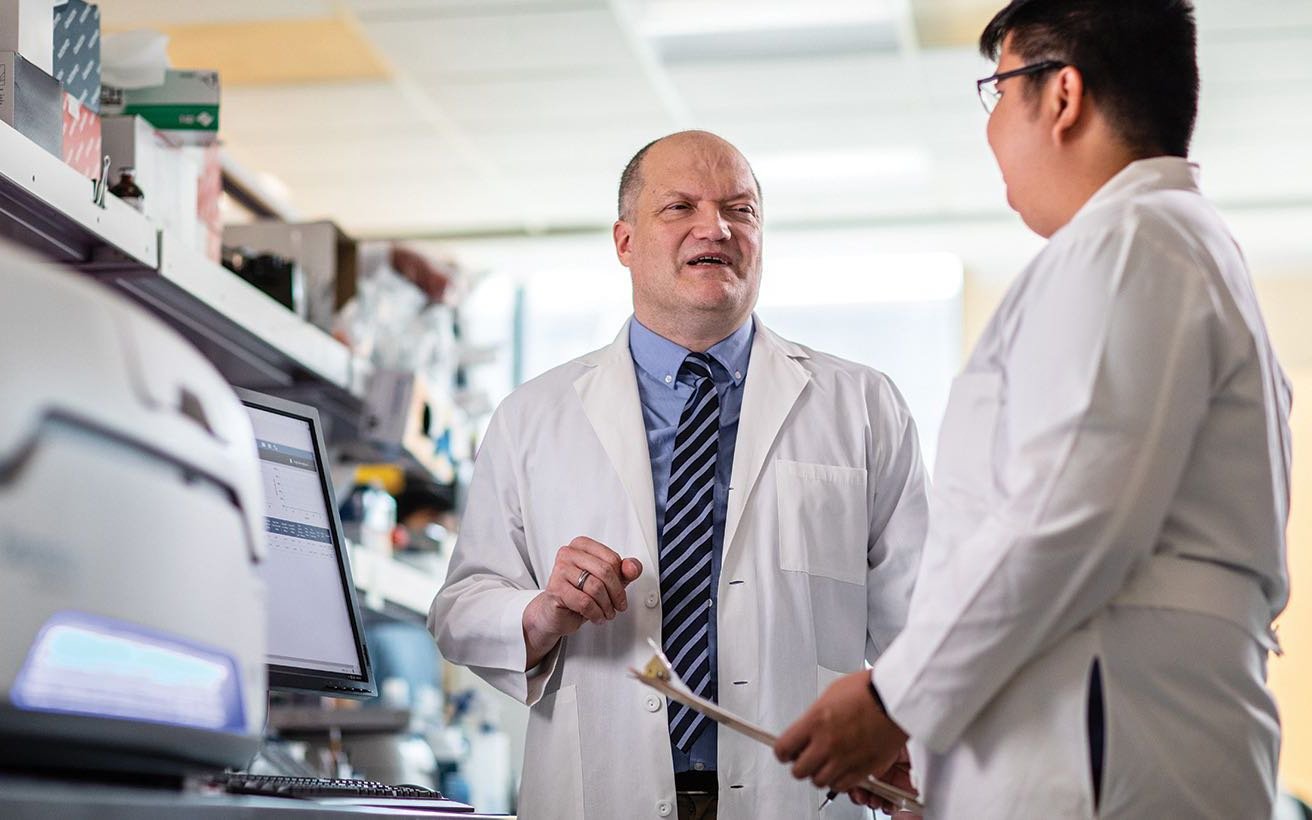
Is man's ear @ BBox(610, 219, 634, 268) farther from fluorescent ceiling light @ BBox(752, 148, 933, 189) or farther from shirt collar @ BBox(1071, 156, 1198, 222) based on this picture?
fluorescent ceiling light @ BBox(752, 148, 933, 189)

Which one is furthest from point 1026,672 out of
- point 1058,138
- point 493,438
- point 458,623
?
point 493,438

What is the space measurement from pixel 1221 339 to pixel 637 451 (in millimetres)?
948

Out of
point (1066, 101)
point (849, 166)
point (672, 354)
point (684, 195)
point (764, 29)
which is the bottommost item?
point (672, 354)

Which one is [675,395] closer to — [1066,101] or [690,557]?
[690,557]

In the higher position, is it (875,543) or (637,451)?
(637,451)

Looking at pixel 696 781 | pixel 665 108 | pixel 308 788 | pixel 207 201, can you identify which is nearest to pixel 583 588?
pixel 696 781

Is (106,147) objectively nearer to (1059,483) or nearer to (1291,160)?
(1059,483)

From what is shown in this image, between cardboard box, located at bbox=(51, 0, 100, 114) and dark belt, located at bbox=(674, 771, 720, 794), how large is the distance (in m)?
1.35

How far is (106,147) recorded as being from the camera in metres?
2.42

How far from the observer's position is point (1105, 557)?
4.18 ft

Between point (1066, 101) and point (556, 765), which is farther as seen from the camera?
point (556, 765)

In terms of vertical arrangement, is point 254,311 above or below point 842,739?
above

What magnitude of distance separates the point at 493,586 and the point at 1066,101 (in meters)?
1.03

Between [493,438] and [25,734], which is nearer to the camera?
[25,734]
